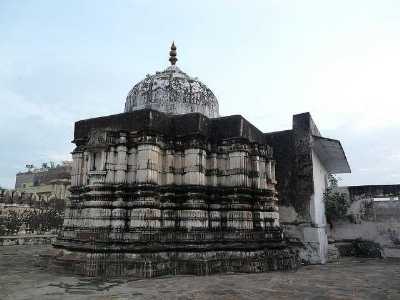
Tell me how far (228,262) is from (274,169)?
15.2 ft

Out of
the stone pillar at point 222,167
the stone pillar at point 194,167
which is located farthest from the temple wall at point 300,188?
the stone pillar at point 194,167

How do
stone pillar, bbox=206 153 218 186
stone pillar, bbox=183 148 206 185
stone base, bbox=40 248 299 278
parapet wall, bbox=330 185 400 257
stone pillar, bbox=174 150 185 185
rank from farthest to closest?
parapet wall, bbox=330 185 400 257 → stone pillar, bbox=206 153 218 186 → stone pillar, bbox=174 150 185 185 → stone pillar, bbox=183 148 206 185 → stone base, bbox=40 248 299 278

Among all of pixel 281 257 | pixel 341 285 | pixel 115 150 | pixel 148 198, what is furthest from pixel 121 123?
pixel 341 285

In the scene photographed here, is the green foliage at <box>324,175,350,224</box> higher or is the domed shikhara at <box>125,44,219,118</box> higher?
the domed shikhara at <box>125,44,219,118</box>

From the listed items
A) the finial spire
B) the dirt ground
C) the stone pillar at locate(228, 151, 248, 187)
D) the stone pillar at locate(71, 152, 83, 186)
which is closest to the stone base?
the dirt ground

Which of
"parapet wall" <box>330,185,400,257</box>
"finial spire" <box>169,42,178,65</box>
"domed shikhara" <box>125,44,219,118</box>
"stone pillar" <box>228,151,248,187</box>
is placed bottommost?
"parapet wall" <box>330,185,400,257</box>

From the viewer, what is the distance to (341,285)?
820cm

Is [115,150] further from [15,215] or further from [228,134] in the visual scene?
[15,215]

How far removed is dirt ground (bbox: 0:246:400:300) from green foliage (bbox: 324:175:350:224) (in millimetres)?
5728

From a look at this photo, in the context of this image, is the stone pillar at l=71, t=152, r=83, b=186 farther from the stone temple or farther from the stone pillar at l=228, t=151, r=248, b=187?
the stone pillar at l=228, t=151, r=248, b=187

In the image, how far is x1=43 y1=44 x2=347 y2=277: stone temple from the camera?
9.28 meters

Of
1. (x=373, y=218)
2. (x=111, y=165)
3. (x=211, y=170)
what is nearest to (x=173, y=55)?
Result: (x=211, y=170)

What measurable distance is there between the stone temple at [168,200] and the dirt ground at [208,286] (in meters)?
0.69

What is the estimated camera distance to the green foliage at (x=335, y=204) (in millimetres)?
15578
